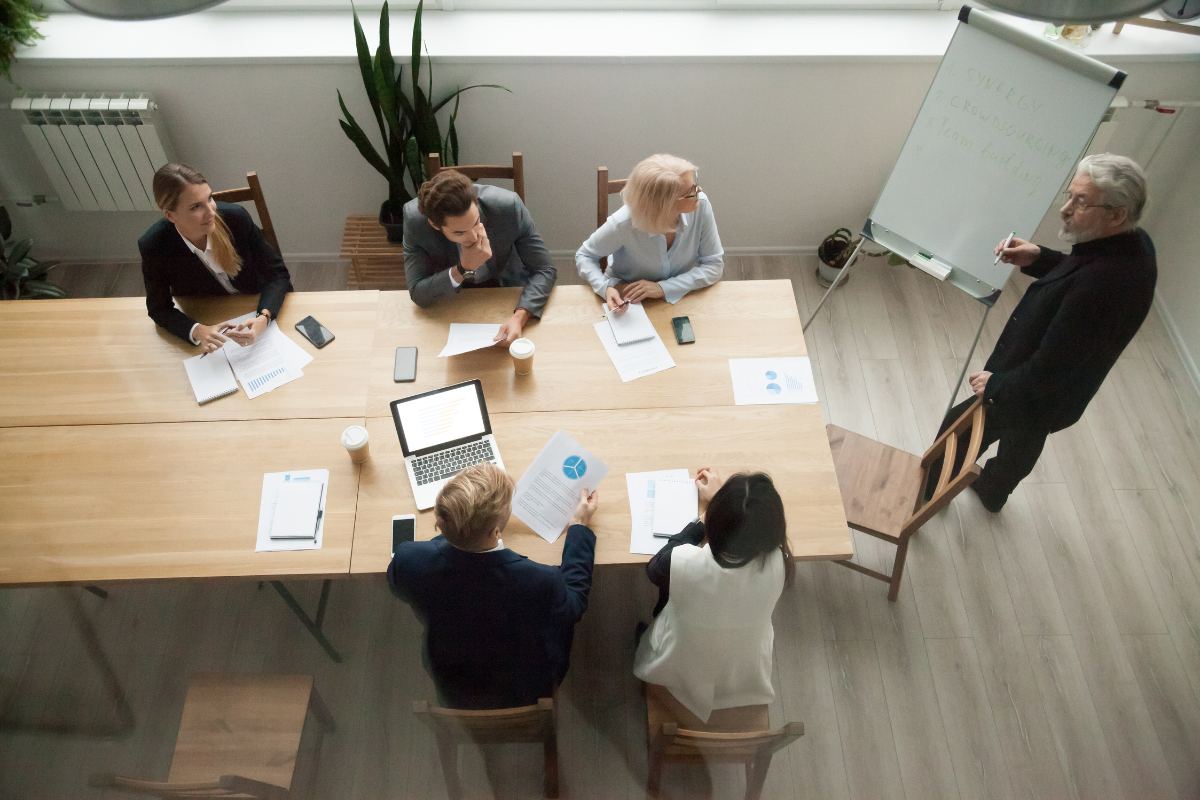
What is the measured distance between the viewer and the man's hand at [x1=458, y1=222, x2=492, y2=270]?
8.96 feet

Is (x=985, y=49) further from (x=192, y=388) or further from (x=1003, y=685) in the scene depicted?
(x=192, y=388)

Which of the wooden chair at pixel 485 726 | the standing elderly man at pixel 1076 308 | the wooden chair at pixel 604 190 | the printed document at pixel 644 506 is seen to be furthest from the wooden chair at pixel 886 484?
the wooden chair at pixel 485 726

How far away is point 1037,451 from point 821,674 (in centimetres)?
113

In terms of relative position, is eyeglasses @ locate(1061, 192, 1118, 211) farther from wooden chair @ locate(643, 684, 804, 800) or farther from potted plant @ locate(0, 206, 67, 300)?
potted plant @ locate(0, 206, 67, 300)

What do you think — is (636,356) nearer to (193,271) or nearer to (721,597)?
(721,597)

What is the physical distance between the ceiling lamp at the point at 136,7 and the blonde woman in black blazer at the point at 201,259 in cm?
134

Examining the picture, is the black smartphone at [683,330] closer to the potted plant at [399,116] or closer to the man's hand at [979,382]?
the man's hand at [979,382]

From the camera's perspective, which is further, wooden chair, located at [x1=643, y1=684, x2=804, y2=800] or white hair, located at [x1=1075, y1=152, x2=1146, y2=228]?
white hair, located at [x1=1075, y1=152, x2=1146, y2=228]

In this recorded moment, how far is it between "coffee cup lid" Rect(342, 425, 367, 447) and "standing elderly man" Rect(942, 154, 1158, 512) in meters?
1.94

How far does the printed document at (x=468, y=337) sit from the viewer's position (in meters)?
2.69

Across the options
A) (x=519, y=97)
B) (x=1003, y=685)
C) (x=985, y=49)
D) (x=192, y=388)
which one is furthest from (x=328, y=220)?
(x=1003, y=685)

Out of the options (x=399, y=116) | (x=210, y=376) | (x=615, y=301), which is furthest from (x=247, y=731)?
(x=399, y=116)

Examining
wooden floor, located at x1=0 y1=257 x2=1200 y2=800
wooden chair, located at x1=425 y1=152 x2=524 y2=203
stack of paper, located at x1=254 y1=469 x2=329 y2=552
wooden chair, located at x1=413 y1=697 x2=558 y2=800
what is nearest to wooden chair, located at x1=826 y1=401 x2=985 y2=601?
wooden floor, located at x1=0 y1=257 x2=1200 y2=800

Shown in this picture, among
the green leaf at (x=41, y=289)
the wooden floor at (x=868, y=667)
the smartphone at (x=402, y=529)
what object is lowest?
the wooden floor at (x=868, y=667)
